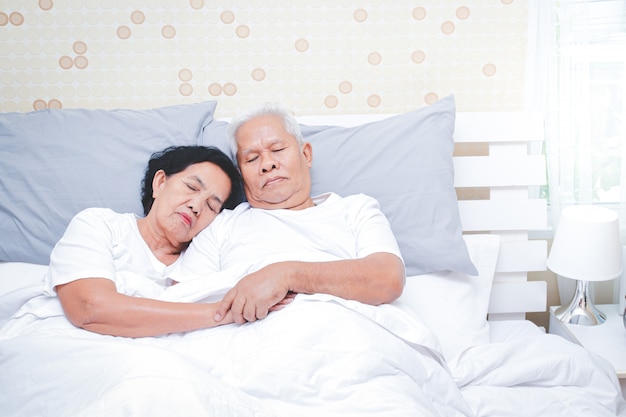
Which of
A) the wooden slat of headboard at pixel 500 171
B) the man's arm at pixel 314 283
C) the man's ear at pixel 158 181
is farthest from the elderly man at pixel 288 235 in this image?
the wooden slat of headboard at pixel 500 171

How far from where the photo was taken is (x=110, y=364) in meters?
1.06

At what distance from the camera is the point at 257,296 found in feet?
4.41

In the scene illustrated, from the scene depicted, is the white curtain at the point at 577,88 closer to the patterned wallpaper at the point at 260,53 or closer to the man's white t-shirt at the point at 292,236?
the patterned wallpaper at the point at 260,53

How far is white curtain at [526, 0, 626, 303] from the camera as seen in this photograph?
2.05 meters

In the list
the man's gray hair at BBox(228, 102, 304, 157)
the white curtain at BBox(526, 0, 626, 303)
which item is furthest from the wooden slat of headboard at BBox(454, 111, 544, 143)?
the man's gray hair at BBox(228, 102, 304, 157)

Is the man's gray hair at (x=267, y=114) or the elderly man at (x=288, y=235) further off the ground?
the man's gray hair at (x=267, y=114)

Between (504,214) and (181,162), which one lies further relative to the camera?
(504,214)

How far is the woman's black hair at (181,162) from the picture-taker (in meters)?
1.71

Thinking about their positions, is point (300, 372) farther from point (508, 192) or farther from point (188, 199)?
point (508, 192)

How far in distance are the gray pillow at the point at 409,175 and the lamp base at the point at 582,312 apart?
0.45 metres

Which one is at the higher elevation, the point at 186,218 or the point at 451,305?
the point at 186,218

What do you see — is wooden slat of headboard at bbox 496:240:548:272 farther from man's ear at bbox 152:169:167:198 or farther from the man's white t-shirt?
man's ear at bbox 152:169:167:198

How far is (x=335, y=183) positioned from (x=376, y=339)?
703 mm

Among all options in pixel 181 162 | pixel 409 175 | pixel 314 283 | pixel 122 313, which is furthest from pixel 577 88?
pixel 122 313
